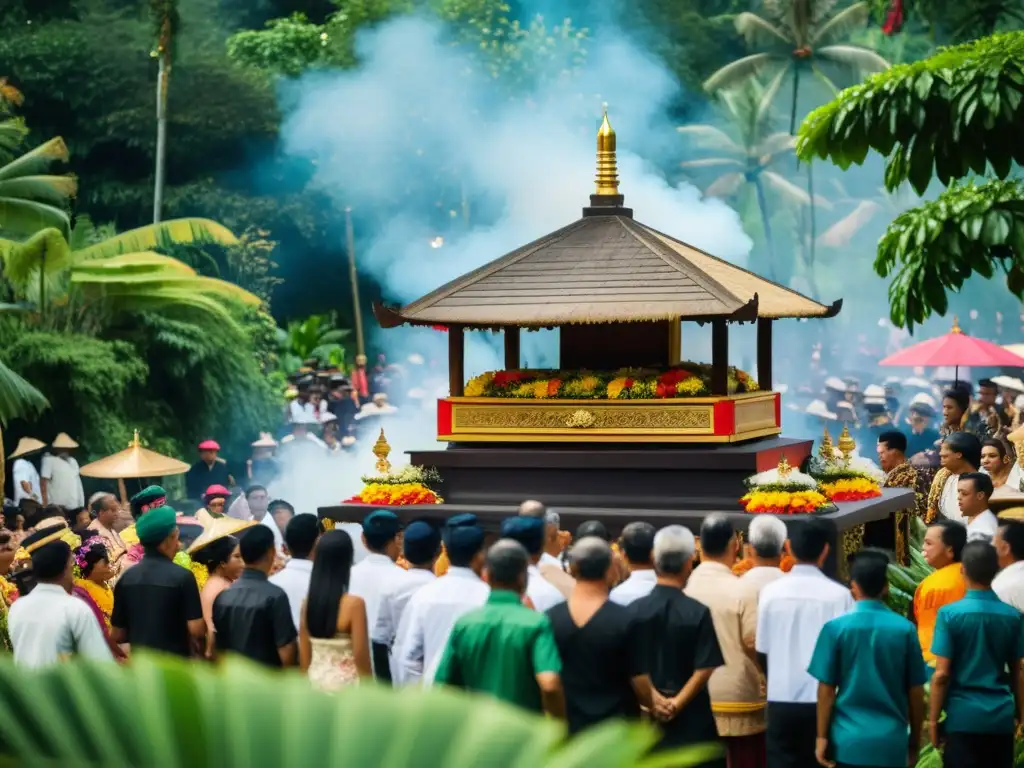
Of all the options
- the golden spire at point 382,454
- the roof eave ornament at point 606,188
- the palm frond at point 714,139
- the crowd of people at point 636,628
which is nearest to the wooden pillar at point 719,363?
the roof eave ornament at point 606,188

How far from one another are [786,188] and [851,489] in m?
39.5

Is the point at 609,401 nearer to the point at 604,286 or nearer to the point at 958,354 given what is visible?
the point at 604,286

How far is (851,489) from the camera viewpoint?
1348 cm

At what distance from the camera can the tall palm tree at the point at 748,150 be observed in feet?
164

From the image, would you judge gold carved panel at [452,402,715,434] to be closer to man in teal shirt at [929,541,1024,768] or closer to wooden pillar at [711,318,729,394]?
wooden pillar at [711,318,729,394]

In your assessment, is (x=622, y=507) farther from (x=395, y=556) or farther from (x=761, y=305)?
(x=395, y=556)

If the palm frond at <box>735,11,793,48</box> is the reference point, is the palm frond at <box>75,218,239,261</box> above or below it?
below

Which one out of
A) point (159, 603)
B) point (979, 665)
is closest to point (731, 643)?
point (979, 665)

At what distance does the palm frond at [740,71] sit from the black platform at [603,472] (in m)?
35.1

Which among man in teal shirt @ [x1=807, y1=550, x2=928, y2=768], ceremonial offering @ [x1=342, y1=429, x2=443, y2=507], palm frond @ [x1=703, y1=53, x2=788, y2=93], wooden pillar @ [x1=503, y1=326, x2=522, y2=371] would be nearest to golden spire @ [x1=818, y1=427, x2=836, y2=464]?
wooden pillar @ [x1=503, y1=326, x2=522, y2=371]

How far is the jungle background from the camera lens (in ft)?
78.1

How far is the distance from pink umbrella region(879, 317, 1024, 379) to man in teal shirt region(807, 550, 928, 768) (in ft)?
36.5

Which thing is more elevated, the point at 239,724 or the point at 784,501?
the point at 239,724

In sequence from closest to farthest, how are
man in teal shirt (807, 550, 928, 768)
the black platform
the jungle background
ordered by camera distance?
man in teal shirt (807, 550, 928, 768)
the black platform
the jungle background
